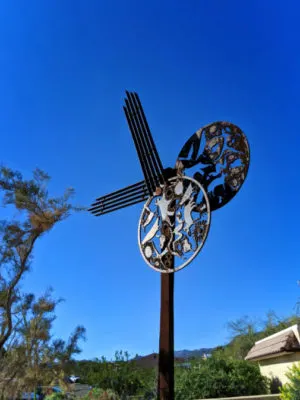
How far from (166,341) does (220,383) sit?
15.5ft

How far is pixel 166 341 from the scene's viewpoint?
4.82 m

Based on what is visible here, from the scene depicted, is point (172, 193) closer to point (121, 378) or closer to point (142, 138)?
point (142, 138)

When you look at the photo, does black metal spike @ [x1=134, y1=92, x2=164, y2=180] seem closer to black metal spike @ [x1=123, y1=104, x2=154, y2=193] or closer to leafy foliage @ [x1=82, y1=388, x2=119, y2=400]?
black metal spike @ [x1=123, y1=104, x2=154, y2=193]

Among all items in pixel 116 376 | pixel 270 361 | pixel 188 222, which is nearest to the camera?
pixel 188 222

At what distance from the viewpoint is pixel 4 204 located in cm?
874

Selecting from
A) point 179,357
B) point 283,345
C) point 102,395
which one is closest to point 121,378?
point 102,395

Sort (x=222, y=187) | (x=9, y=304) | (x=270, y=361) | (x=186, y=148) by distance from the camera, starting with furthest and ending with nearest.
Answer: (x=270, y=361), (x=9, y=304), (x=186, y=148), (x=222, y=187)

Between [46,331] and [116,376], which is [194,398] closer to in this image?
[116,376]

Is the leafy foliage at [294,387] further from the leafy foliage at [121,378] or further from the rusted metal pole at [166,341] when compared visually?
the leafy foliage at [121,378]

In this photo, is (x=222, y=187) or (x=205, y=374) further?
(x=205, y=374)

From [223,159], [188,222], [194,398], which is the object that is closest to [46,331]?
[194,398]

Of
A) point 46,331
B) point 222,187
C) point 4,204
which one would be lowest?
point 46,331

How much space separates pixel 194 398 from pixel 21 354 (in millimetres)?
4019

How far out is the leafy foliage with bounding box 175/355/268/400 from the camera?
8.53 metres
